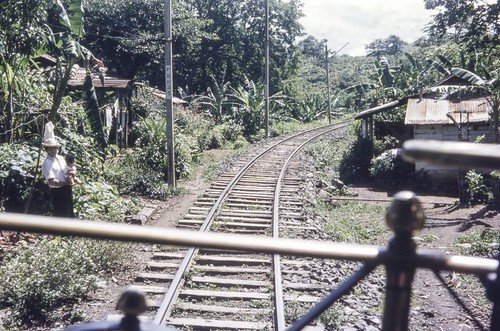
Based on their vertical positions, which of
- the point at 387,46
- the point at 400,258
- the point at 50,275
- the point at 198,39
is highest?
the point at 387,46

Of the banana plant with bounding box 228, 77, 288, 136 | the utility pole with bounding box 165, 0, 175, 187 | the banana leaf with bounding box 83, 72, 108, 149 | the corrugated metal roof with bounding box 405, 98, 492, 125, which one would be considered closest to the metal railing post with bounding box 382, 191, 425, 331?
the banana leaf with bounding box 83, 72, 108, 149

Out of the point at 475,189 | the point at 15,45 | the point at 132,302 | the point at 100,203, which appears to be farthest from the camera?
the point at 475,189

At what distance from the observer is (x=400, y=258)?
4.62 feet

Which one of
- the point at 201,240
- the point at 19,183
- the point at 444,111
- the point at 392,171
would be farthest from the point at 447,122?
the point at 201,240

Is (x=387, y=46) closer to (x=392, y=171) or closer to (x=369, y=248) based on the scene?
(x=392, y=171)

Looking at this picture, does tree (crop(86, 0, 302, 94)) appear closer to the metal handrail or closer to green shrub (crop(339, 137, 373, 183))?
green shrub (crop(339, 137, 373, 183))

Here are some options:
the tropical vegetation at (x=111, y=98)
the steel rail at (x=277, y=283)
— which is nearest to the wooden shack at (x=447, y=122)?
the tropical vegetation at (x=111, y=98)

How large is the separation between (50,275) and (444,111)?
52.7 feet

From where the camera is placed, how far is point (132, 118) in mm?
22438

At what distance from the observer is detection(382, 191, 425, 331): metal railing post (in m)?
1.38

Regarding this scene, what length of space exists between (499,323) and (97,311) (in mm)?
5133

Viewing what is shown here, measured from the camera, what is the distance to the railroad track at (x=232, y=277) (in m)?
5.89

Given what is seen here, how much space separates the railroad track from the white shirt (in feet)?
6.11

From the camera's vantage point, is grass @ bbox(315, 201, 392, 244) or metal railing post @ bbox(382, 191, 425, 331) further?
grass @ bbox(315, 201, 392, 244)
